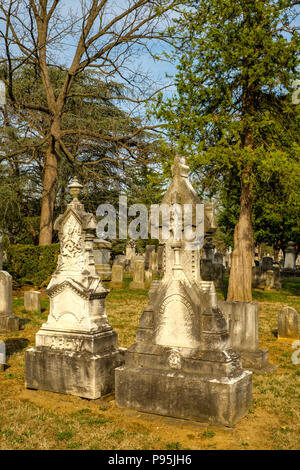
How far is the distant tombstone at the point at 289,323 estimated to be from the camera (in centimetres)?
1041

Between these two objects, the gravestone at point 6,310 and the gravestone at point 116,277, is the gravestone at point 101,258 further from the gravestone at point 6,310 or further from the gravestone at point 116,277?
the gravestone at point 6,310

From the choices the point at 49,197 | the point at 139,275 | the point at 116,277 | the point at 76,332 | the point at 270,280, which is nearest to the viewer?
the point at 76,332

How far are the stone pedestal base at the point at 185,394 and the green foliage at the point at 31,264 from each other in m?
12.7

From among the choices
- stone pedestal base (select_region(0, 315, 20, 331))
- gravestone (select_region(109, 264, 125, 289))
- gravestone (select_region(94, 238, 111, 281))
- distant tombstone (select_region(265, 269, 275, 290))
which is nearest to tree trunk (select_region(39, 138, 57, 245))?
gravestone (select_region(94, 238, 111, 281))

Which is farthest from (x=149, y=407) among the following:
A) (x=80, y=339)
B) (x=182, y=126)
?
(x=182, y=126)

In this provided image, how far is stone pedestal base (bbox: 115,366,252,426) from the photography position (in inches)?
204

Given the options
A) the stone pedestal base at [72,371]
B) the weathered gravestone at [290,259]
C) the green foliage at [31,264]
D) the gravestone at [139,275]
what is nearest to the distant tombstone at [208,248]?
the gravestone at [139,275]

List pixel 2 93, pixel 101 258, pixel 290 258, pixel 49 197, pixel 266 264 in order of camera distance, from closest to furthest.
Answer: pixel 2 93 < pixel 49 197 < pixel 101 258 < pixel 266 264 < pixel 290 258

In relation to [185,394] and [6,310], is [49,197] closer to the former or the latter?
[6,310]

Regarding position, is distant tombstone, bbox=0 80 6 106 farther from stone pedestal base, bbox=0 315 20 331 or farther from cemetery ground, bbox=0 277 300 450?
cemetery ground, bbox=0 277 300 450

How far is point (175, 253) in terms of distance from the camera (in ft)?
19.0

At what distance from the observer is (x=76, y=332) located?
21.6 ft

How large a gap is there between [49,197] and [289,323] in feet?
41.5

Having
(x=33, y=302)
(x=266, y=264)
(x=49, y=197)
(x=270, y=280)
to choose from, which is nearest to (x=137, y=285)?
(x=49, y=197)
